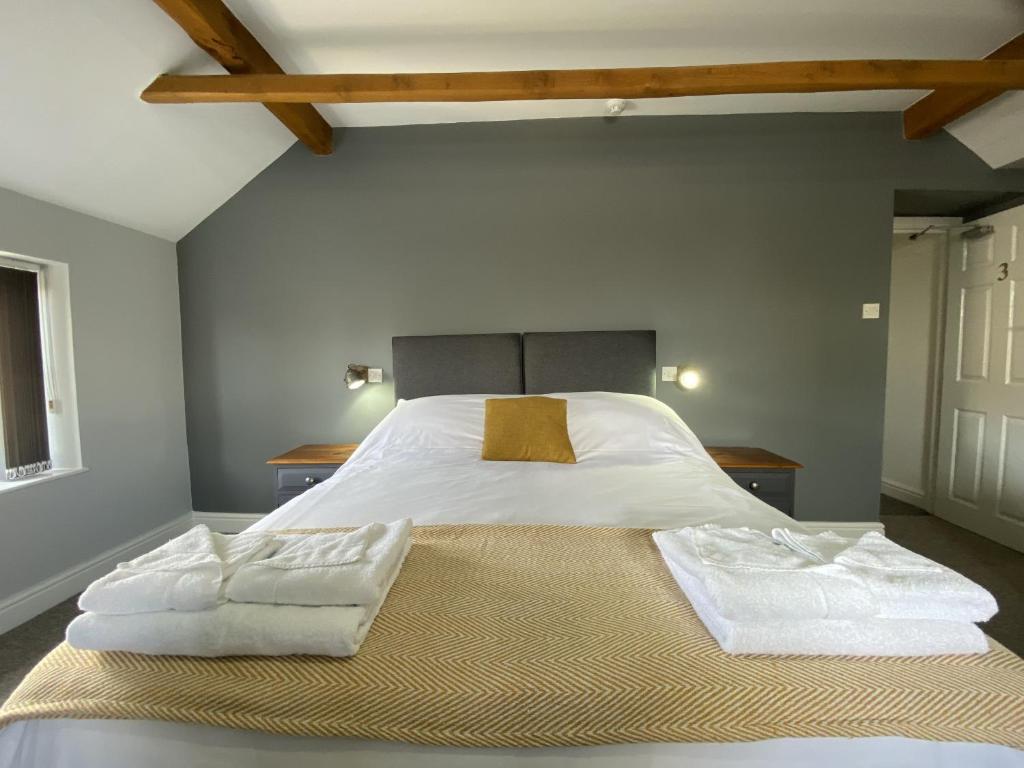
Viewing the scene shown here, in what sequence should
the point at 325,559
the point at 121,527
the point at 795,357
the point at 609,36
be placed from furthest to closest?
the point at 795,357 → the point at 121,527 → the point at 609,36 → the point at 325,559

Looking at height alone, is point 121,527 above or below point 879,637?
below

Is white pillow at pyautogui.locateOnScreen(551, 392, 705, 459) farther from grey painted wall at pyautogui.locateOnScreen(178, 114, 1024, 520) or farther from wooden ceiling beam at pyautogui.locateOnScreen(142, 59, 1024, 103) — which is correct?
wooden ceiling beam at pyautogui.locateOnScreen(142, 59, 1024, 103)

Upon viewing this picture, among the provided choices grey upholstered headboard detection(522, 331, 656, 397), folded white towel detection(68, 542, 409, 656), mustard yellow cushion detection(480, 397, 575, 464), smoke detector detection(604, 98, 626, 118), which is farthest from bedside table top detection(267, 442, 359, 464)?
smoke detector detection(604, 98, 626, 118)

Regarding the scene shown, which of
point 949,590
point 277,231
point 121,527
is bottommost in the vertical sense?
point 121,527

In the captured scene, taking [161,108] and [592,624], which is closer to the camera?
[592,624]

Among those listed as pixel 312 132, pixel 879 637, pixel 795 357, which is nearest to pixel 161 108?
pixel 312 132

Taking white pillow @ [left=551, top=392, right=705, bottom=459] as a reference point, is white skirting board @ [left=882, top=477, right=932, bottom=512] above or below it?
below

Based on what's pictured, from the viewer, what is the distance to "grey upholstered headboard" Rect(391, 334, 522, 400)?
2.59 meters

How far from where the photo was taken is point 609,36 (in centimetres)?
194

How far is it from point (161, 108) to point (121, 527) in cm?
216

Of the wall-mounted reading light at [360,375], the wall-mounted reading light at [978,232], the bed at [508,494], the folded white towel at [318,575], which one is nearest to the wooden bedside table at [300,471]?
the bed at [508,494]

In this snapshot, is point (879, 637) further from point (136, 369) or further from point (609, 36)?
point (136, 369)

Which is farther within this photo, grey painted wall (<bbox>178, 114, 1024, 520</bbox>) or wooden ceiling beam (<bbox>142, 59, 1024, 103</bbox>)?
grey painted wall (<bbox>178, 114, 1024, 520</bbox>)

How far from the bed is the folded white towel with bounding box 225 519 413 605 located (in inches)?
7.7
